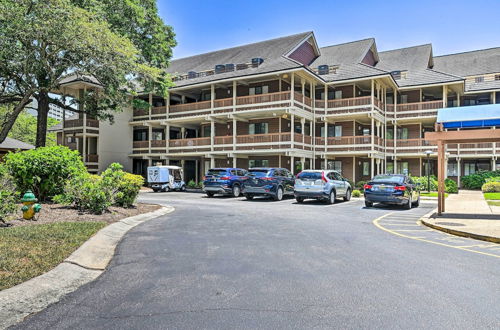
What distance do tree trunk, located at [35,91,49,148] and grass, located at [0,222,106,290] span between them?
16.1m

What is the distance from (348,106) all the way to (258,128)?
26.1 ft

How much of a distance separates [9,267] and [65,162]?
762 centimetres

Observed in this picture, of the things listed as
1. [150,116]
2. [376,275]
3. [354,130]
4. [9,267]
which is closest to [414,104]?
[354,130]

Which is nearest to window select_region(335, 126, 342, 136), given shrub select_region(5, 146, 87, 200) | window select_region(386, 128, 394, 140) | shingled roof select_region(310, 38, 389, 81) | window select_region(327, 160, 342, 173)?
window select_region(327, 160, 342, 173)

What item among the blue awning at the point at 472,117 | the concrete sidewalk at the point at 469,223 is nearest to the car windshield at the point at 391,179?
the concrete sidewalk at the point at 469,223

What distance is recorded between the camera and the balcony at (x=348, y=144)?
3145 centimetres

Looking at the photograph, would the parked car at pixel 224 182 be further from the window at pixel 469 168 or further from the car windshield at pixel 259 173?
the window at pixel 469 168

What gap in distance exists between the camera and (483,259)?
7.27 metres

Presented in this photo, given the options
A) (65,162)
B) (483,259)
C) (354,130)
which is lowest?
(483,259)

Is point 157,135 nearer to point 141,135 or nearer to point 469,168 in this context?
point 141,135

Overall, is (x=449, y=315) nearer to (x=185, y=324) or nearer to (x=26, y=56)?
(x=185, y=324)

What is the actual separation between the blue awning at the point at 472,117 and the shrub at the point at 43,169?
1317 centimetres

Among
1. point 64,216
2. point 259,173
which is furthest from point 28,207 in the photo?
point 259,173

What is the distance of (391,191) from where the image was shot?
55.2ft
